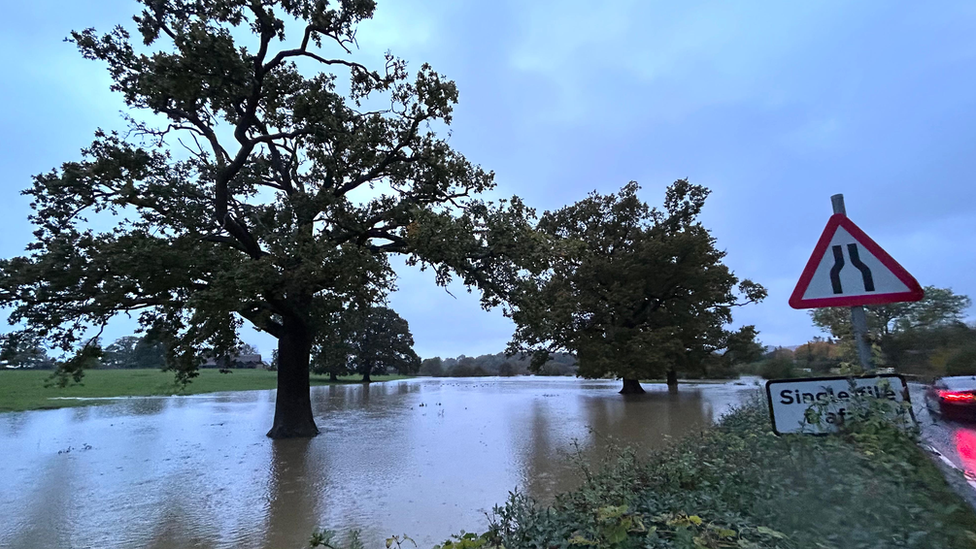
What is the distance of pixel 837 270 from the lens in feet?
11.3

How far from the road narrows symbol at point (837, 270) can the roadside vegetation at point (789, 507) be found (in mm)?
842

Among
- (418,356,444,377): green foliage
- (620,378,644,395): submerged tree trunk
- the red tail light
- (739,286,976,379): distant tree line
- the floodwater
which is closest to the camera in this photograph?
(739,286,976,379): distant tree line

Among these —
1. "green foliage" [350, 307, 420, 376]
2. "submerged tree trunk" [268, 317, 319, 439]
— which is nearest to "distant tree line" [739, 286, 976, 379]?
"submerged tree trunk" [268, 317, 319, 439]

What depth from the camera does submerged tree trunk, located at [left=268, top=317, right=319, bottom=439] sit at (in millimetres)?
13555

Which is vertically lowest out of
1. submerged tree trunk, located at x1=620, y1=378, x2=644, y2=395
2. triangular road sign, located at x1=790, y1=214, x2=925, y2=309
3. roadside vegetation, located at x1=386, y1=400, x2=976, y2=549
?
roadside vegetation, located at x1=386, y1=400, x2=976, y2=549

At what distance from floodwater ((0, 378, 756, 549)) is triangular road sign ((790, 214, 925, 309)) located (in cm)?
292

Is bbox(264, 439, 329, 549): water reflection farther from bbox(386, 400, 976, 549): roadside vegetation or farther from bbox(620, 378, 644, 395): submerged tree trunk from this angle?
bbox(620, 378, 644, 395): submerged tree trunk

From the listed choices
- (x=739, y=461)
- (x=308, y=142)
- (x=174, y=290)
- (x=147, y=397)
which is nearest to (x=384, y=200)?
(x=308, y=142)

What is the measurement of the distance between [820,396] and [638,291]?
22.5 m

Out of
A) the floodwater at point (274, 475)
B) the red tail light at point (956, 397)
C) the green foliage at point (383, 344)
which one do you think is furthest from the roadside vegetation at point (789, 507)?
the green foliage at point (383, 344)

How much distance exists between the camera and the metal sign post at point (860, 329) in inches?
129

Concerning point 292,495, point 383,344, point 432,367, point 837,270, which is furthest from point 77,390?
point 432,367

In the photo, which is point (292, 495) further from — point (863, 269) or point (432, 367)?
point (432, 367)

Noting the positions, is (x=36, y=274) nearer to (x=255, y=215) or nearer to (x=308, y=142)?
(x=255, y=215)
